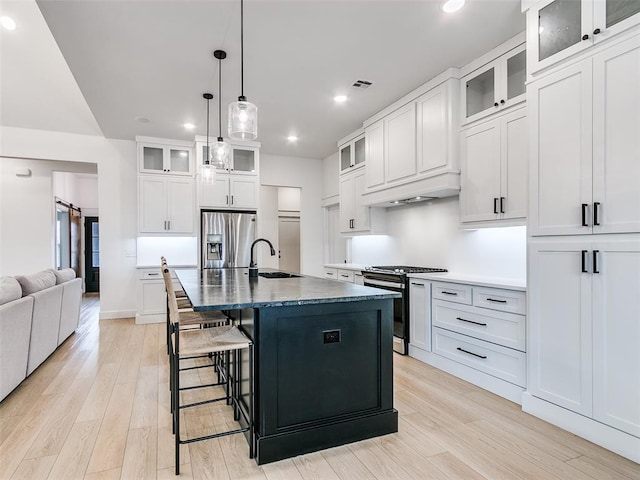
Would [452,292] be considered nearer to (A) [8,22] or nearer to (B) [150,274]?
(B) [150,274]

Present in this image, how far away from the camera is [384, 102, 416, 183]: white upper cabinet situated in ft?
12.9

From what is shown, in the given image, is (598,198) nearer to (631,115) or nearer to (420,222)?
(631,115)

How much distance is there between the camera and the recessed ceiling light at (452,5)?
247cm

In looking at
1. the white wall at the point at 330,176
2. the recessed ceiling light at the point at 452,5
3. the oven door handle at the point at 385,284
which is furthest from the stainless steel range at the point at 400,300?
the white wall at the point at 330,176

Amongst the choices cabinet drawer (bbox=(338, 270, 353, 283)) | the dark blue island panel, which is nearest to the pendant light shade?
the dark blue island panel

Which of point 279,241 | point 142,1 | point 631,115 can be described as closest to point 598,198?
point 631,115

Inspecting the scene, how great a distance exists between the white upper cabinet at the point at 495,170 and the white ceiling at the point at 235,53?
713 millimetres

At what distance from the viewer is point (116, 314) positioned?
5.71 metres

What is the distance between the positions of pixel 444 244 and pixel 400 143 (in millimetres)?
1292

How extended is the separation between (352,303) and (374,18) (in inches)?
84.6

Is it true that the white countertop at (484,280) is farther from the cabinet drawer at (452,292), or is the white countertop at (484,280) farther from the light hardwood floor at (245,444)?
the light hardwood floor at (245,444)

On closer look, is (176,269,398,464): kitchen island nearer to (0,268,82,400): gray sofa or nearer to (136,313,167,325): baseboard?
(0,268,82,400): gray sofa

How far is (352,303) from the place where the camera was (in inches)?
84.3

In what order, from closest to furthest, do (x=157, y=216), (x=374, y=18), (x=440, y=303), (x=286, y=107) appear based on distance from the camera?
1. (x=374, y=18)
2. (x=440, y=303)
3. (x=286, y=107)
4. (x=157, y=216)
